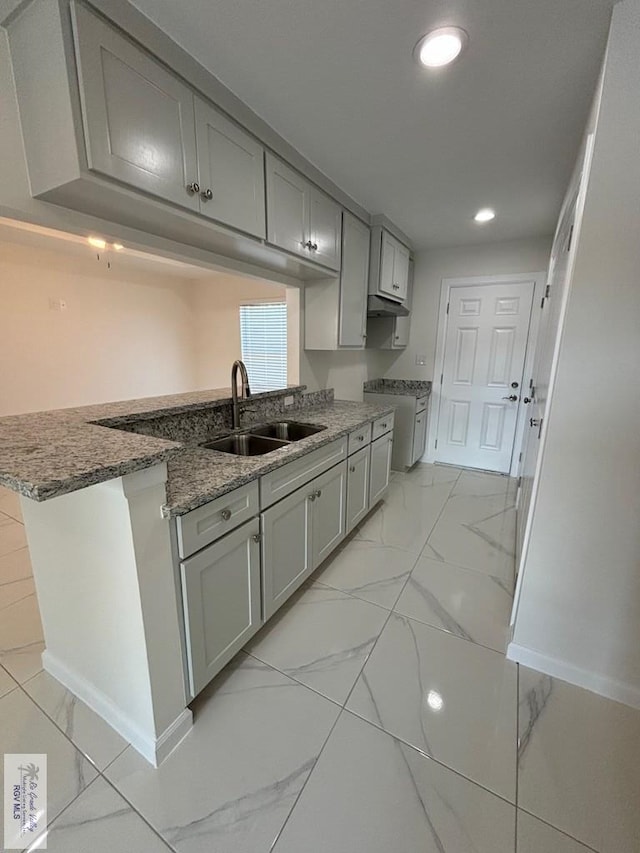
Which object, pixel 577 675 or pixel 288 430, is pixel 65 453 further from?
pixel 577 675

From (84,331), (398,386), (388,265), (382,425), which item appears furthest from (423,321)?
(84,331)

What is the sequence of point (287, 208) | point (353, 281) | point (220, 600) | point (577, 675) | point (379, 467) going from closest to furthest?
point (220, 600) < point (577, 675) < point (287, 208) < point (353, 281) < point (379, 467)

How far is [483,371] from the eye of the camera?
150 inches

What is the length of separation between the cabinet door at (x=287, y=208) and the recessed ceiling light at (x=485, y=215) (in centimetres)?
152

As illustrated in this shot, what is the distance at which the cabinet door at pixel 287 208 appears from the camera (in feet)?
5.84

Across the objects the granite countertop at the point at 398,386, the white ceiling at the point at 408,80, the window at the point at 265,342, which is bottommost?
the granite countertop at the point at 398,386

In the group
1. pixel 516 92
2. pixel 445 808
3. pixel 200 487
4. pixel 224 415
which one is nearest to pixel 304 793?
pixel 445 808

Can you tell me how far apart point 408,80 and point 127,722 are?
268 cm

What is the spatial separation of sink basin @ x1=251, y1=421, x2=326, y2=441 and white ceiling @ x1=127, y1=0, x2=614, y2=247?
157 centimetres

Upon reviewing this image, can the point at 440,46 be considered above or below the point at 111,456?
above

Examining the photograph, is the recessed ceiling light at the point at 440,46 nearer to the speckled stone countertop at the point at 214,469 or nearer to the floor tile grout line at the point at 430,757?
the speckled stone countertop at the point at 214,469

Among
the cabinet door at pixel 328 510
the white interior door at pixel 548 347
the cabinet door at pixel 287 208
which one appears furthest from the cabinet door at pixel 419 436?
the cabinet door at pixel 287 208

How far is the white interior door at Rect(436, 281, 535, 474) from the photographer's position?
3.59 meters

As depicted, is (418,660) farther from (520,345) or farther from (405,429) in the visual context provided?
(520,345)
